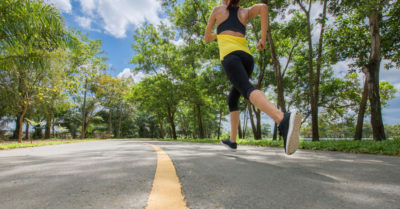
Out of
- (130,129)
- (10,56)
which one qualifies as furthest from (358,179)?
(130,129)

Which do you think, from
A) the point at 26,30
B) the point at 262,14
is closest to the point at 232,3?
the point at 262,14

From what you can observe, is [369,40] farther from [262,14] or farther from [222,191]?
[222,191]

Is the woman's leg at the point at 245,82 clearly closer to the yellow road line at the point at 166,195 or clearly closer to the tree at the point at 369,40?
the yellow road line at the point at 166,195

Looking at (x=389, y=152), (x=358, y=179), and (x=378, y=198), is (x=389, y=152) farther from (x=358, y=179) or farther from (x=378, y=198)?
(x=378, y=198)

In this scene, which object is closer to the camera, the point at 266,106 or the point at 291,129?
the point at 291,129

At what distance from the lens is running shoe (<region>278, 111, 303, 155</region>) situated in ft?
6.76

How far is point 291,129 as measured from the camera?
2061 millimetres

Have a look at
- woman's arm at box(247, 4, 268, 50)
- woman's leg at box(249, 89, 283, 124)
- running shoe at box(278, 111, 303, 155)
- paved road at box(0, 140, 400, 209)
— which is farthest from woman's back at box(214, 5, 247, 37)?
paved road at box(0, 140, 400, 209)

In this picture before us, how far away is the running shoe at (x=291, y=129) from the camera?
206cm

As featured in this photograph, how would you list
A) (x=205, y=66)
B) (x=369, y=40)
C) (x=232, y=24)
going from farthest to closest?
(x=205, y=66) < (x=369, y=40) < (x=232, y=24)

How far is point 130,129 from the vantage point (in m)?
57.2

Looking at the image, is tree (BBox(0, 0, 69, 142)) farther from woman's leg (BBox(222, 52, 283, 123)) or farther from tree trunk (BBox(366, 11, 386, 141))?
tree trunk (BBox(366, 11, 386, 141))

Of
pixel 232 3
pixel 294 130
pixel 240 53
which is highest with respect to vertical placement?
pixel 232 3

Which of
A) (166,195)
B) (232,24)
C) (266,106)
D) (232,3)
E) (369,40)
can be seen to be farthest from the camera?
(369,40)
